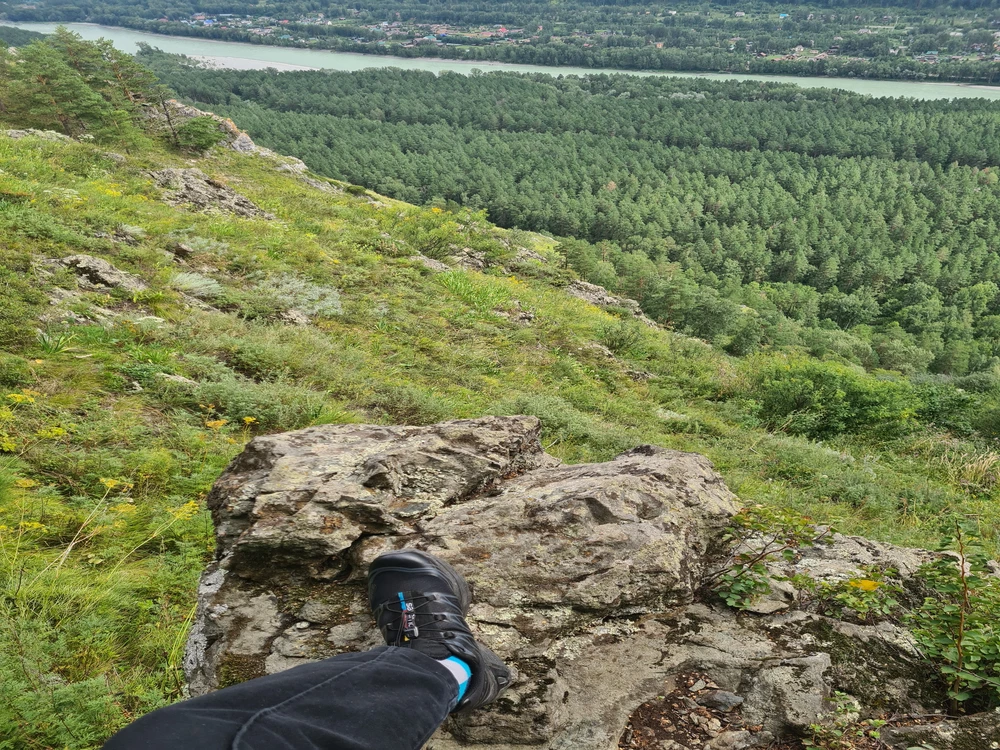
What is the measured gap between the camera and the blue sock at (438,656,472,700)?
8.52ft

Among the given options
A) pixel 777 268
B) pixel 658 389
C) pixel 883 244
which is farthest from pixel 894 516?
pixel 883 244

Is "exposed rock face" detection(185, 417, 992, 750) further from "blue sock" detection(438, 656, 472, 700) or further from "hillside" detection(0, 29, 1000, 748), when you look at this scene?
"hillside" detection(0, 29, 1000, 748)

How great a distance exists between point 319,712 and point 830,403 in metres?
11.2

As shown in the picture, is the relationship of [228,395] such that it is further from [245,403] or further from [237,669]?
[237,669]

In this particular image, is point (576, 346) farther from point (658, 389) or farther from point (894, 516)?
point (894, 516)

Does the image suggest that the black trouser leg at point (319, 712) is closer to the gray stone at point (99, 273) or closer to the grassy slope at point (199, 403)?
the grassy slope at point (199, 403)

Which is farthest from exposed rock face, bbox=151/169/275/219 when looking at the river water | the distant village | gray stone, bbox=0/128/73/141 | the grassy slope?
the distant village

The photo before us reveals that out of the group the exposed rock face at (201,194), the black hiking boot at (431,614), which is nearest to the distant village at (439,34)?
the exposed rock face at (201,194)

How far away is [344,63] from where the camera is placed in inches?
5704

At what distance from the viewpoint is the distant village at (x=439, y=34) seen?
13850 centimetres

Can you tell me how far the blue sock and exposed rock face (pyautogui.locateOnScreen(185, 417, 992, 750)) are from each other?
1.25 ft

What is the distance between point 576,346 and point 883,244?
73.0m

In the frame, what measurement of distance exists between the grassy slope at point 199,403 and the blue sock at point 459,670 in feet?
5.11

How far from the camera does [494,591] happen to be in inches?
135
